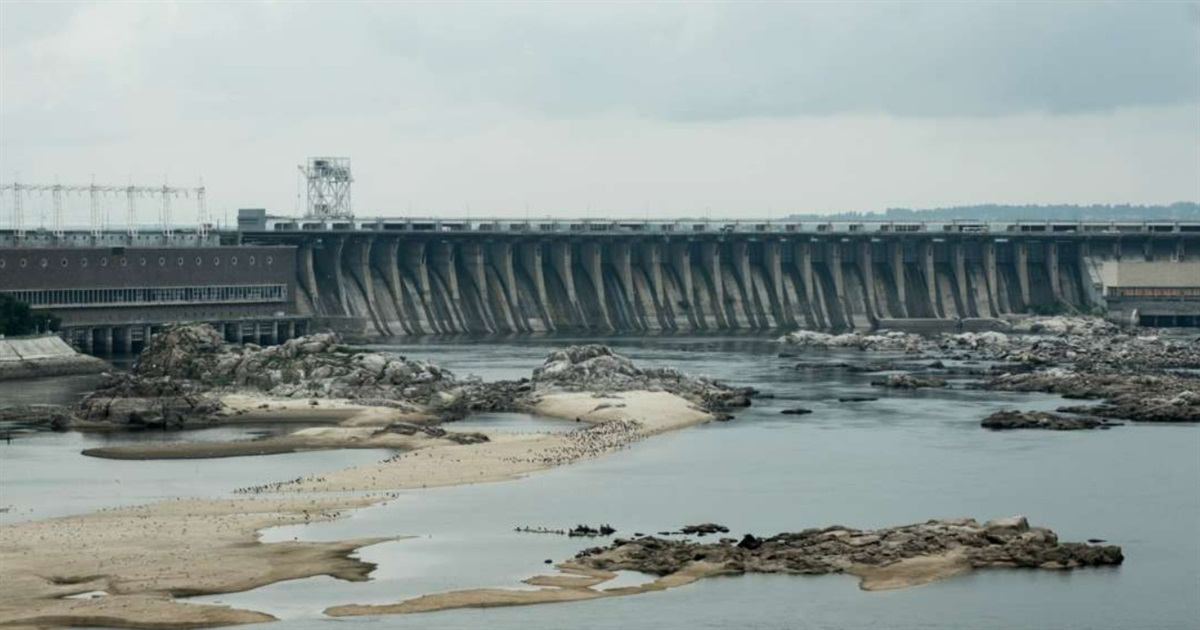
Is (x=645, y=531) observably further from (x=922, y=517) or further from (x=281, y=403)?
(x=281, y=403)

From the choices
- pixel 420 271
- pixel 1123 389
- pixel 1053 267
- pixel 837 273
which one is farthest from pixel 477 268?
pixel 1123 389

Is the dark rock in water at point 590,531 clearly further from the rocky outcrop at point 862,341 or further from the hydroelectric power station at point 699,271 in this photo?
the hydroelectric power station at point 699,271

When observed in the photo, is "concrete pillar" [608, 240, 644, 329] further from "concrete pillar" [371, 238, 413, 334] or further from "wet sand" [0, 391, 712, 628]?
"wet sand" [0, 391, 712, 628]

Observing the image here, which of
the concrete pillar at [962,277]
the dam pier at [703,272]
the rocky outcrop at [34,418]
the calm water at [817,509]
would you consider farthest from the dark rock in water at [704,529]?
the concrete pillar at [962,277]

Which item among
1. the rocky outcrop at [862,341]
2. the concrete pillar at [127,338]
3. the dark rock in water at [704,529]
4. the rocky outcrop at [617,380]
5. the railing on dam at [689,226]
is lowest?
the dark rock in water at [704,529]

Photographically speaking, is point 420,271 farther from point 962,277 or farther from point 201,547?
point 201,547
